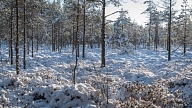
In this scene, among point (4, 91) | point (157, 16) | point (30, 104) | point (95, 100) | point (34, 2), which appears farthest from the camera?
point (157, 16)

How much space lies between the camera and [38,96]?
9406 millimetres

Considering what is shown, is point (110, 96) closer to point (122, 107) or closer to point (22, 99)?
point (122, 107)

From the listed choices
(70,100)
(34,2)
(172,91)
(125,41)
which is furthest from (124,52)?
(70,100)

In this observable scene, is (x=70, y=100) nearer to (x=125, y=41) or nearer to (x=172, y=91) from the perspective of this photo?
(x=172, y=91)

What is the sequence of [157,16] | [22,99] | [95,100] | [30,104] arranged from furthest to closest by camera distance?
[157,16] → [22,99] → [30,104] → [95,100]

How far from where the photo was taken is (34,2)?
19.8 metres

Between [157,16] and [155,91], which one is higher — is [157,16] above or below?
above

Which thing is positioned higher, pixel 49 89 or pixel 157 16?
pixel 157 16

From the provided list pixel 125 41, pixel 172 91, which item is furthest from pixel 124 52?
pixel 172 91

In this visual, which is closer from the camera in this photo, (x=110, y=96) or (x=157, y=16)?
(x=110, y=96)

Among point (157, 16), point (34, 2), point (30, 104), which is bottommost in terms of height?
point (30, 104)

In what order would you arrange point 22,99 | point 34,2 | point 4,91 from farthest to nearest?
point 34,2 < point 4,91 < point 22,99

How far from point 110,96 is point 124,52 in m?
29.7

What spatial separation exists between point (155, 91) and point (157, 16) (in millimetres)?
50537
